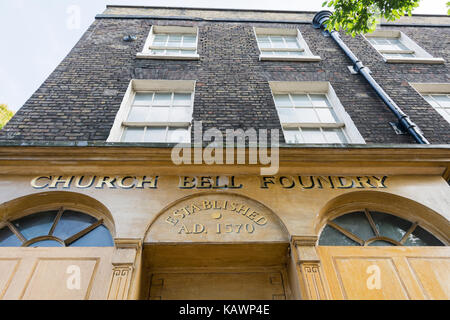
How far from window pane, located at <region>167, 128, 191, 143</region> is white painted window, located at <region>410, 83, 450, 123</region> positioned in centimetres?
578

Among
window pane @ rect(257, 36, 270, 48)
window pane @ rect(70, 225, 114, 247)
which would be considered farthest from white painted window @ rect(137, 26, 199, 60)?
window pane @ rect(70, 225, 114, 247)

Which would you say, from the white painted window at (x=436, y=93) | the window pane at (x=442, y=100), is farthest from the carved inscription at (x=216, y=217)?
the window pane at (x=442, y=100)

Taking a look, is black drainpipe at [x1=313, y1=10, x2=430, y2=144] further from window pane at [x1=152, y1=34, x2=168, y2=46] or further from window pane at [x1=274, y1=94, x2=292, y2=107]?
window pane at [x1=152, y1=34, x2=168, y2=46]

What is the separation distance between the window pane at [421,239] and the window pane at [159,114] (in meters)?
4.73

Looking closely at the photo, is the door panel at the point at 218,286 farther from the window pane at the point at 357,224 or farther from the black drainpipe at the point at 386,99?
the black drainpipe at the point at 386,99

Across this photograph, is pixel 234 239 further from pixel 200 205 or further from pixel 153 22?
pixel 153 22

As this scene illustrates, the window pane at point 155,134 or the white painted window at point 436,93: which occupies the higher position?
the white painted window at point 436,93

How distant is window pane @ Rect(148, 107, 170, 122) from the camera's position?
561 cm

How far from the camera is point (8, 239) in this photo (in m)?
3.71

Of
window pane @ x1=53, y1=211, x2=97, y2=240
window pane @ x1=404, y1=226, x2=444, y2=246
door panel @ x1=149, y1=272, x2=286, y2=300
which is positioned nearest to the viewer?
door panel @ x1=149, y1=272, x2=286, y2=300

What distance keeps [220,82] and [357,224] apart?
13.7 feet

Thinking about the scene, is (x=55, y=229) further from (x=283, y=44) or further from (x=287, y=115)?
(x=283, y=44)

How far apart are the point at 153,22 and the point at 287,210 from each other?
803 cm

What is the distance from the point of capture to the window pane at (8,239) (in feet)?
11.9
